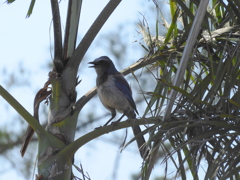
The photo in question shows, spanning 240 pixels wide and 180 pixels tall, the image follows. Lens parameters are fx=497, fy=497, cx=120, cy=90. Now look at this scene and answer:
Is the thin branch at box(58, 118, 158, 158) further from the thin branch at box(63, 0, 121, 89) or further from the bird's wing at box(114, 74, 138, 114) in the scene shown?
the bird's wing at box(114, 74, 138, 114)

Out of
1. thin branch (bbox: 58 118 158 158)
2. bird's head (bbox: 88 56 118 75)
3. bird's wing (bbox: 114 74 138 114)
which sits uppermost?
bird's head (bbox: 88 56 118 75)

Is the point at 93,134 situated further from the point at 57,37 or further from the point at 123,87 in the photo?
the point at 123,87

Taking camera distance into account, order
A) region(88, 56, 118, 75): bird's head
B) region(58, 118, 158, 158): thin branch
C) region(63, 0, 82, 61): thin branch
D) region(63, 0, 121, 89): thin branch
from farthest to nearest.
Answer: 1. region(88, 56, 118, 75): bird's head
2. region(63, 0, 82, 61): thin branch
3. region(63, 0, 121, 89): thin branch
4. region(58, 118, 158, 158): thin branch

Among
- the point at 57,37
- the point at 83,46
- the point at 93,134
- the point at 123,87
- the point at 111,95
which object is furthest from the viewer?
the point at 123,87

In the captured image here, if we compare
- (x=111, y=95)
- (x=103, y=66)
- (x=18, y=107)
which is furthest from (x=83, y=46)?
(x=103, y=66)

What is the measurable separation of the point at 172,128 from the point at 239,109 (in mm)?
528

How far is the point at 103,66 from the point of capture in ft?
20.9

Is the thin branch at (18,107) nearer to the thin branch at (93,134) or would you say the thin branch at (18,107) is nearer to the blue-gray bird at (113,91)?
the thin branch at (93,134)

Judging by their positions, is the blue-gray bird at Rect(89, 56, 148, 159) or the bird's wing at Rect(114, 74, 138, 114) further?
the bird's wing at Rect(114, 74, 138, 114)

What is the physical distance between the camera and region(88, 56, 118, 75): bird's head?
20.6 ft

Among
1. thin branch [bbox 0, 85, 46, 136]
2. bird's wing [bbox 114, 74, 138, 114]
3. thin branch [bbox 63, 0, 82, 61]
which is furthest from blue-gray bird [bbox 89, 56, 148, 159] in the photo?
thin branch [bbox 0, 85, 46, 136]

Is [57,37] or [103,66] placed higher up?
[103,66]

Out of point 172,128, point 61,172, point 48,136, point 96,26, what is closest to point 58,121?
point 48,136

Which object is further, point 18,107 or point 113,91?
point 113,91
